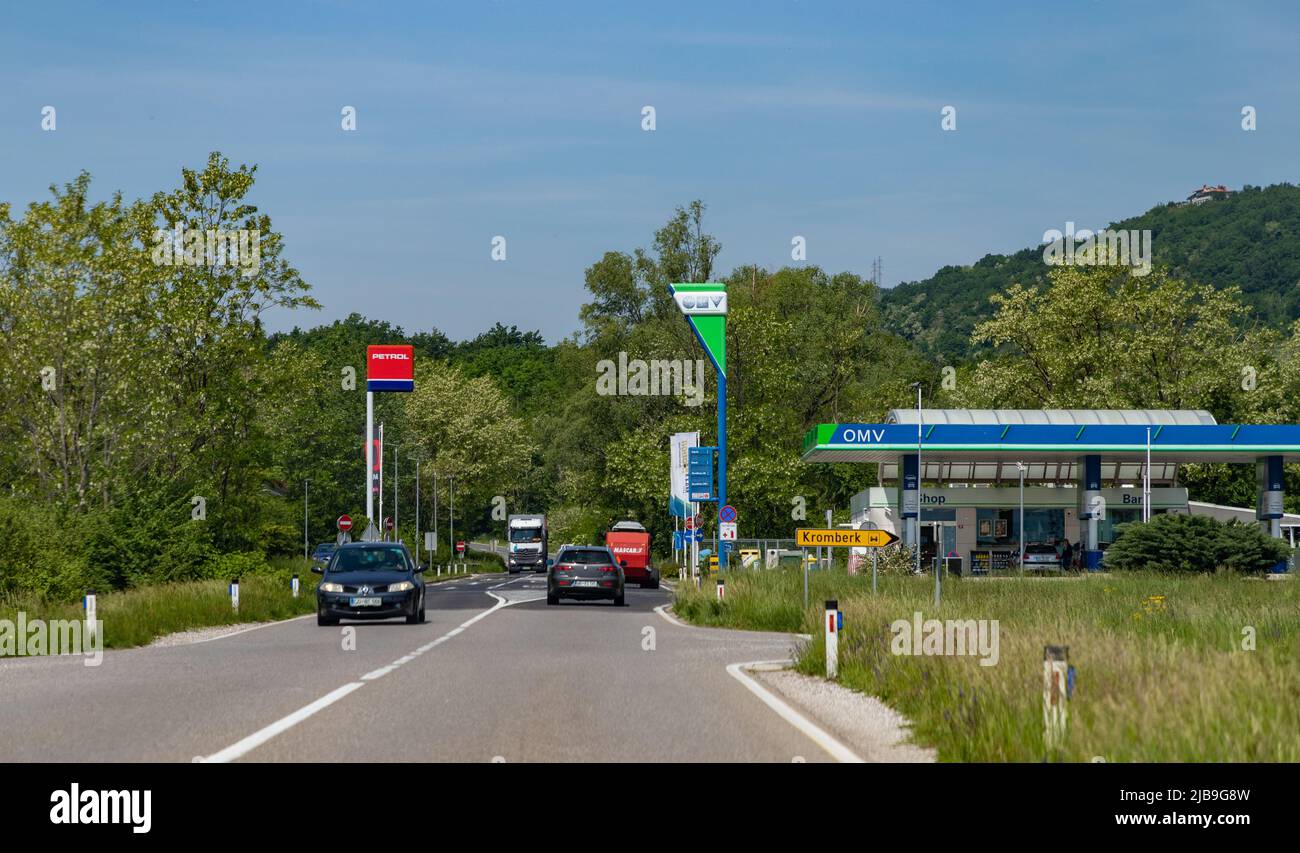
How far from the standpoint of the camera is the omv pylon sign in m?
64.2

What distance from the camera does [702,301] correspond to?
61062 mm

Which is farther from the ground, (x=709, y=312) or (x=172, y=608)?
(x=709, y=312)

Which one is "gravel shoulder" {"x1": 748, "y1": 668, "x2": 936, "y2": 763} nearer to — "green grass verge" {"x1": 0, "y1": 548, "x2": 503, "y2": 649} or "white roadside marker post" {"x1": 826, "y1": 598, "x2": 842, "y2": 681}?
"white roadside marker post" {"x1": 826, "y1": 598, "x2": 842, "y2": 681}

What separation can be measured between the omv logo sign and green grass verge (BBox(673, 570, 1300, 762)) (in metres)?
37.3

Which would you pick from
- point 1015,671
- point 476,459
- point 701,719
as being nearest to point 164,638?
point 701,719

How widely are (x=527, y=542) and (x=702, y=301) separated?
37258 millimetres

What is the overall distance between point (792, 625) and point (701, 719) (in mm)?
15761

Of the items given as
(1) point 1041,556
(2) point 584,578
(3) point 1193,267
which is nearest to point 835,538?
(2) point 584,578

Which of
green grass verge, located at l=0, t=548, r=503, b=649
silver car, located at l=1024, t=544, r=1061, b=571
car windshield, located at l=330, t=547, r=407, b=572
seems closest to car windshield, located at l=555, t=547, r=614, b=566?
green grass verge, located at l=0, t=548, r=503, b=649

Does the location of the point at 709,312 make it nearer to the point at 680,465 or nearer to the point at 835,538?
the point at 680,465

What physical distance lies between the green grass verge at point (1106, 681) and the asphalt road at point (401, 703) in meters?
1.15

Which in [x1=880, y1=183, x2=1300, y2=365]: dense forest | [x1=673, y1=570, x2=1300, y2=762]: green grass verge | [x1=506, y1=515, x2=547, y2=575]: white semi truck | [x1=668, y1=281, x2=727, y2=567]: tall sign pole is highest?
[x1=880, y1=183, x2=1300, y2=365]: dense forest
